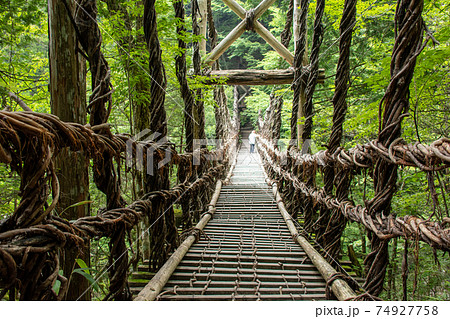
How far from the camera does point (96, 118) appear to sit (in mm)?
1125

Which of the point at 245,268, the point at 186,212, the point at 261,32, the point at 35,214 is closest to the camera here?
the point at 35,214

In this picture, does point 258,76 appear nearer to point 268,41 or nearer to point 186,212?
point 268,41

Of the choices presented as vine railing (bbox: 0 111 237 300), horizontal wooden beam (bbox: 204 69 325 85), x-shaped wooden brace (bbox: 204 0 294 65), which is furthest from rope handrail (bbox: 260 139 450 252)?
x-shaped wooden brace (bbox: 204 0 294 65)

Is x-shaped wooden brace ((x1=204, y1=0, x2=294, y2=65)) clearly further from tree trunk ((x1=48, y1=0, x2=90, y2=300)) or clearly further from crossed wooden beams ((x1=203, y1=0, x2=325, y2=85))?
tree trunk ((x1=48, y1=0, x2=90, y2=300))

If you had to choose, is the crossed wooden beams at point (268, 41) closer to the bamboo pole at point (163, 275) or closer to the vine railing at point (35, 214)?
the bamboo pole at point (163, 275)

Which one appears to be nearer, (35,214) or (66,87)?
(35,214)

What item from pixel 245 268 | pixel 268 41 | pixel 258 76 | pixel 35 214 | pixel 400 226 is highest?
pixel 268 41

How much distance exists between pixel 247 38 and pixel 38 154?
22.5 meters

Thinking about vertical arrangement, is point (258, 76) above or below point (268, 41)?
below

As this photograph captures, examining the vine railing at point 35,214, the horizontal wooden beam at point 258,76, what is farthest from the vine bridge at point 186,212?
the horizontal wooden beam at point 258,76

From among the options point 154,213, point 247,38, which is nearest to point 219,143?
point 154,213

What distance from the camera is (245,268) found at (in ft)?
6.07

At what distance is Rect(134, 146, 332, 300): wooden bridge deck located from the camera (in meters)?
1.51

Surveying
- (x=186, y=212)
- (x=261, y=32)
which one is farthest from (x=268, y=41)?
(x=186, y=212)
